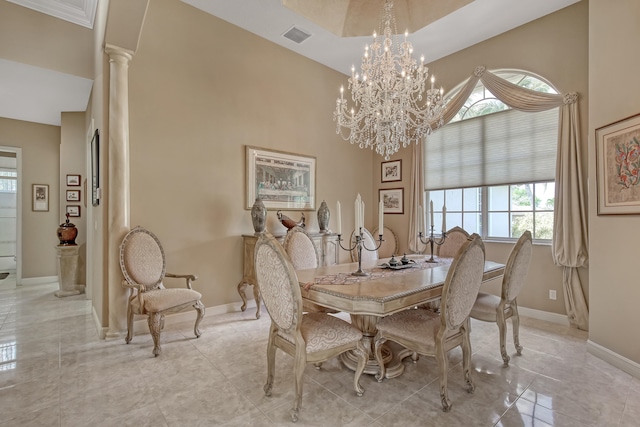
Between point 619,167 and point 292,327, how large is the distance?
2.96 metres

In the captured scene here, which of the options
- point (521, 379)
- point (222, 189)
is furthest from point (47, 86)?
point (521, 379)

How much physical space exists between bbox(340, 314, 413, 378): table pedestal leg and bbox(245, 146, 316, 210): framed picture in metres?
2.25

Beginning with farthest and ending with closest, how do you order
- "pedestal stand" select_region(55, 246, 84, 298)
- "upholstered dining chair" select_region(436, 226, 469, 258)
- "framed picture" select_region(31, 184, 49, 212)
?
1. "framed picture" select_region(31, 184, 49, 212)
2. "pedestal stand" select_region(55, 246, 84, 298)
3. "upholstered dining chair" select_region(436, 226, 469, 258)

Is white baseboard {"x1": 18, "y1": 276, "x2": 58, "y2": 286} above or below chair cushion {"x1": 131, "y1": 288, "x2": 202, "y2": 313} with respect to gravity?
below

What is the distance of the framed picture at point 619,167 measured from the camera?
2.37 metres

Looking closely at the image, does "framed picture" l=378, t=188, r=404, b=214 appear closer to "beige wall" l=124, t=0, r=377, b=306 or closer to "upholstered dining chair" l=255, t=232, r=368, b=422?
"beige wall" l=124, t=0, r=377, b=306

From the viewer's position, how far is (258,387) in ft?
7.00

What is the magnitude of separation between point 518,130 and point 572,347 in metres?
2.54

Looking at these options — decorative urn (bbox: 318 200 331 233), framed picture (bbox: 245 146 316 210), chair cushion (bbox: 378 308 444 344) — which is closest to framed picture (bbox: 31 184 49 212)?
framed picture (bbox: 245 146 316 210)

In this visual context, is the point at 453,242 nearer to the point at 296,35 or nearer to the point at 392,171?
the point at 392,171

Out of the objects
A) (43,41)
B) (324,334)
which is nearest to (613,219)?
(324,334)

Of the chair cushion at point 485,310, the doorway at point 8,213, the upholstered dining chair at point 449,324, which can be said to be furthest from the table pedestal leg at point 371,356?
the doorway at point 8,213

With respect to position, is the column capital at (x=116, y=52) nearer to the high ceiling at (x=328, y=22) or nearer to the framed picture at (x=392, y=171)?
the high ceiling at (x=328, y=22)

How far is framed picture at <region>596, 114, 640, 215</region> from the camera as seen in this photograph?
7.78ft
